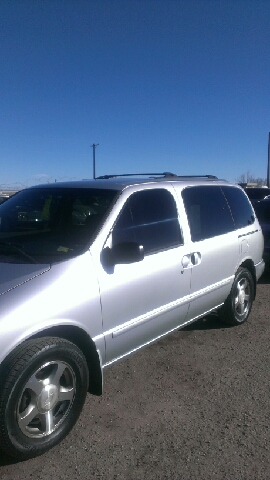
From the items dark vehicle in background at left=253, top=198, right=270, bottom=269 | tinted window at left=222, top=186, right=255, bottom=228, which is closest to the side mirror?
tinted window at left=222, top=186, right=255, bottom=228

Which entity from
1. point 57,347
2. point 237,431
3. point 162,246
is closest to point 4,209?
point 162,246

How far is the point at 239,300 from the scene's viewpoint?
5.05 m

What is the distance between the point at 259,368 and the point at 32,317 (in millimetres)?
2469

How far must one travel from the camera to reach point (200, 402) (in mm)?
3332

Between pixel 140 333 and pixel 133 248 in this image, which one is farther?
pixel 140 333

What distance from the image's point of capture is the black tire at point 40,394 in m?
2.38

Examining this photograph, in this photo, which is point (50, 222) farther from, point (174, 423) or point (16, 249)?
point (174, 423)

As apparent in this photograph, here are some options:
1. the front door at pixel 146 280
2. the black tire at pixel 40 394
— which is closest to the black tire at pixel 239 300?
the front door at pixel 146 280

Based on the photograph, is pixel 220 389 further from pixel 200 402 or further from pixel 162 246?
pixel 162 246

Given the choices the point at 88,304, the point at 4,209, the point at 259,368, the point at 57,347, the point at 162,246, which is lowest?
the point at 259,368

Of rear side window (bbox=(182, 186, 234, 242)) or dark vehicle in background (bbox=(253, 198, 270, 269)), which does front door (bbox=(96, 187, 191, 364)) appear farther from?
dark vehicle in background (bbox=(253, 198, 270, 269))

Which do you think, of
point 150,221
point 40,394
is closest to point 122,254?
point 150,221

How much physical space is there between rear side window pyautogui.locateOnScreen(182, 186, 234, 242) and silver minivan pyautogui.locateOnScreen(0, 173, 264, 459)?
0.01 metres

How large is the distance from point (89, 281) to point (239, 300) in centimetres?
278
